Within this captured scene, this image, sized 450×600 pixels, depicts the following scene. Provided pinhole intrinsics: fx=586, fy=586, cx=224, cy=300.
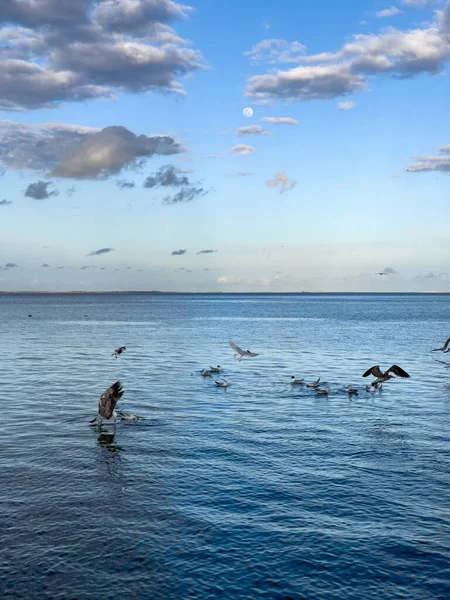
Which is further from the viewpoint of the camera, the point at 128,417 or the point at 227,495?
the point at 128,417

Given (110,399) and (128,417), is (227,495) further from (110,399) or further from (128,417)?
(128,417)

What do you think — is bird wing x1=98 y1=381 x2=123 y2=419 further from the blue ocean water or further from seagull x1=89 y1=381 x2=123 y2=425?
the blue ocean water

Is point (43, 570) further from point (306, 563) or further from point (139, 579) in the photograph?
point (306, 563)

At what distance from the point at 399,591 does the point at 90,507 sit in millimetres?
10906

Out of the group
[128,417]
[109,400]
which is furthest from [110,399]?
[128,417]

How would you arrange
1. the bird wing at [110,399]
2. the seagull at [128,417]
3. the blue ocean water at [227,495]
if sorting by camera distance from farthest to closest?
the seagull at [128,417]
the bird wing at [110,399]
the blue ocean water at [227,495]

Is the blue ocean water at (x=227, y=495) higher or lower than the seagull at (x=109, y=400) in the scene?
lower

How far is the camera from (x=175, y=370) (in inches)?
2281

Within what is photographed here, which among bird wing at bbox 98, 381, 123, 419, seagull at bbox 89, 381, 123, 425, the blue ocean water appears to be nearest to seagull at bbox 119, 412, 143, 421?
the blue ocean water

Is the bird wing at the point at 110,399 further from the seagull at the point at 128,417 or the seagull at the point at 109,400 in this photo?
the seagull at the point at 128,417

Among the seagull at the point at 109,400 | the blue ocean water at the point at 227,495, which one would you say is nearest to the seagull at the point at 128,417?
the blue ocean water at the point at 227,495

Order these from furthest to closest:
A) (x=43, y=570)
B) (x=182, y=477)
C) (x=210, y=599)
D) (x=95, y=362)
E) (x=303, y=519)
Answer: (x=95, y=362)
(x=182, y=477)
(x=303, y=519)
(x=43, y=570)
(x=210, y=599)

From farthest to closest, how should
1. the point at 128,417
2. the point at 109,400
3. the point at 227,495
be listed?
the point at 128,417, the point at 109,400, the point at 227,495

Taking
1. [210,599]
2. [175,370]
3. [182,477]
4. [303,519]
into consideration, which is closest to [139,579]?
[210,599]
